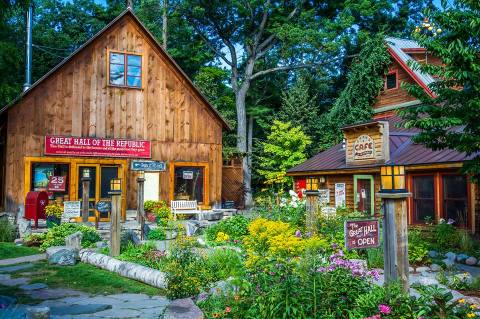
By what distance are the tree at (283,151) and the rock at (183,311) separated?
1050 inches

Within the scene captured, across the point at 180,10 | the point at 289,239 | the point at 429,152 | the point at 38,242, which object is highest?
the point at 180,10

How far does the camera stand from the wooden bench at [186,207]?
65.3 feet

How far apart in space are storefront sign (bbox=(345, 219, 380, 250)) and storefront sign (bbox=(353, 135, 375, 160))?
12.1 m

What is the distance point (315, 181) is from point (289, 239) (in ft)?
24.1

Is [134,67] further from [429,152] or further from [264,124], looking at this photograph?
[264,124]

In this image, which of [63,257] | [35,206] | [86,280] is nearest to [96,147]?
[35,206]

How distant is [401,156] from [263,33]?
24.3 metres

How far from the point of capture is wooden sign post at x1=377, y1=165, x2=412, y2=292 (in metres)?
5.98

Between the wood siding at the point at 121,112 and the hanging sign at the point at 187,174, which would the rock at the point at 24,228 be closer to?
the wood siding at the point at 121,112

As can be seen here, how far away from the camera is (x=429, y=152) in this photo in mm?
15648

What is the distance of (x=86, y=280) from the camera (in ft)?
30.9

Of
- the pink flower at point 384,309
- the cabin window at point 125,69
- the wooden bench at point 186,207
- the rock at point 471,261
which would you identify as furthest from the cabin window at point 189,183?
the pink flower at point 384,309

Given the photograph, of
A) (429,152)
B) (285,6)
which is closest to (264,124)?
(285,6)

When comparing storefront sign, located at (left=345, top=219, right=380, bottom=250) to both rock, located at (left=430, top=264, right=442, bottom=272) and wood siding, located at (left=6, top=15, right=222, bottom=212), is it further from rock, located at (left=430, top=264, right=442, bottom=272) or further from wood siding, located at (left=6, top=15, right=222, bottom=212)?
wood siding, located at (left=6, top=15, right=222, bottom=212)
